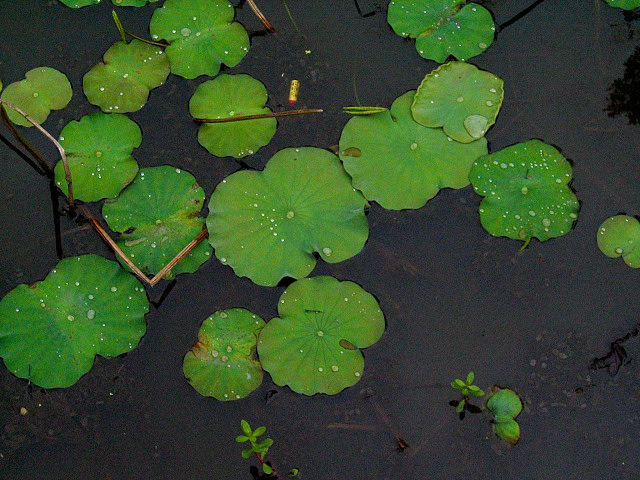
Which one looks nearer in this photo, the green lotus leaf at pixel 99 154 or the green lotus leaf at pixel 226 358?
the green lotus leaf at pixel 226 358

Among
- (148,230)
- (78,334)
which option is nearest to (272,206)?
(148,230)

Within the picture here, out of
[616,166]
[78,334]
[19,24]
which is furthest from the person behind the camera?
[19,24]

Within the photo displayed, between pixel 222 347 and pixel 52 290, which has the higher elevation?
pixel 52 290

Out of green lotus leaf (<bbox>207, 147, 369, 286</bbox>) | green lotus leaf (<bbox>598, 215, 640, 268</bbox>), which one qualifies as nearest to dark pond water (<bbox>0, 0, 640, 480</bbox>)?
green lotus leaf (<bbox>598, 215, 640, 268</bbox>)

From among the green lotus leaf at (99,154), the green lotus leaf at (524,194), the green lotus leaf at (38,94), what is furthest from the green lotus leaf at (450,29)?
the green lotus leaf at (38,94)

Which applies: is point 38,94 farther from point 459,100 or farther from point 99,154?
point 459,100

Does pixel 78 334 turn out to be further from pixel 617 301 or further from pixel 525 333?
pixel 617 301

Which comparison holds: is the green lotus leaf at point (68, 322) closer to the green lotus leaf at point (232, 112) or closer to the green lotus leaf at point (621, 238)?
the green lotus leaf at point (232, 112)

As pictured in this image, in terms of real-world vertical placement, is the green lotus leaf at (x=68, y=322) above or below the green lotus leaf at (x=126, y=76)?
below
